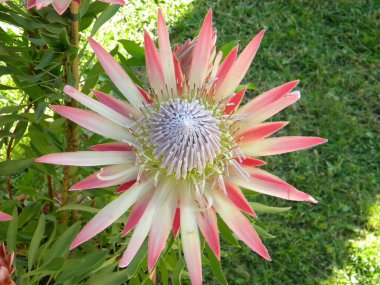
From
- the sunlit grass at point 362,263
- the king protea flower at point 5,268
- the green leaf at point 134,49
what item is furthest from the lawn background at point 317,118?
the king protea flower at point 5,268

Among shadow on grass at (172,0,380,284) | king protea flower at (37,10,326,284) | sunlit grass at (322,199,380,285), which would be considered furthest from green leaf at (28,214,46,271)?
sunlit grass at (322,199,380,285)

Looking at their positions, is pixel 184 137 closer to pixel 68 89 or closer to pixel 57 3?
pixel 68 89

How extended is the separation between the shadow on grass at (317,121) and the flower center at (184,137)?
1.28m

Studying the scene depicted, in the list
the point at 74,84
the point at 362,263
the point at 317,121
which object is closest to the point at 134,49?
the point at 74,84

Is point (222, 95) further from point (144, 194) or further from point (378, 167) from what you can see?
point (378, 167)

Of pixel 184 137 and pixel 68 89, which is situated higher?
pixel 68 89

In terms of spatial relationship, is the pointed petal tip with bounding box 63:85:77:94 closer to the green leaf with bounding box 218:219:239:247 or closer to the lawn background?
the green leaf with bounding box 218:219:239:247

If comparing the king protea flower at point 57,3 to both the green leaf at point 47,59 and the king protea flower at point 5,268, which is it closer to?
the green leaf at point 47,59

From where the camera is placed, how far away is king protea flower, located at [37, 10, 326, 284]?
94cm

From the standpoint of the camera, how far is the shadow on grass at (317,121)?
2.30 meters

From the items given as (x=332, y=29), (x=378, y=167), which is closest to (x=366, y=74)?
(x=332, y=29)

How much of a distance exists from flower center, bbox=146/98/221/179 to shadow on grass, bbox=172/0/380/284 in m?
1.28

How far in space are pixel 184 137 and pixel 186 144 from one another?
0.01 meters

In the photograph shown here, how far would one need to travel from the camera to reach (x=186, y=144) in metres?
1.00
